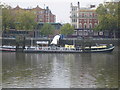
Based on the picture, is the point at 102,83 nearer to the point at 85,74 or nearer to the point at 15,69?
the point at 85,74

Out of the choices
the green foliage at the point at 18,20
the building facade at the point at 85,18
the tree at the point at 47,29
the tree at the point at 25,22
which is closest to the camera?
the green foliage at the point at 18,20

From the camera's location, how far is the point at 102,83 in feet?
82.9

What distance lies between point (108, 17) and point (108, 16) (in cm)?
24

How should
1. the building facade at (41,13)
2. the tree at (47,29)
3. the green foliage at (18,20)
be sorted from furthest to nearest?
the building facade at (41,13) < the tree at (47,29) < the green foliage at (18,20)

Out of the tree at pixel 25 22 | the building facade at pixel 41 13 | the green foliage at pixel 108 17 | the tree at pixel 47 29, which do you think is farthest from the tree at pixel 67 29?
the building facade at pixel 41 13

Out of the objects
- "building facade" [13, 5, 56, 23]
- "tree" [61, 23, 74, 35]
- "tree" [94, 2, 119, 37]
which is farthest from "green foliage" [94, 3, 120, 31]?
"building facade" [13, 5, 56, 23]

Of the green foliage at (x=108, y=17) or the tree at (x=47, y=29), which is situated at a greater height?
the green foliage at (x=108, y=17)

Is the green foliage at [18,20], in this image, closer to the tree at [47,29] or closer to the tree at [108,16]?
the tree at [47,29]

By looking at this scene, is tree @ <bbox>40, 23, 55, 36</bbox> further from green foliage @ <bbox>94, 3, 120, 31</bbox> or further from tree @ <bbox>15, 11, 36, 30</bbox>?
green foliage @ <bbox>94, 3, 120, 31</bbox>

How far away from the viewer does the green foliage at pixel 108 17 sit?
78906 millimetres

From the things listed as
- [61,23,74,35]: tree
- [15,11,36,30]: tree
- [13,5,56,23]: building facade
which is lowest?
[61,23,74,35]: tree

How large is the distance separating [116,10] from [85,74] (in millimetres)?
50769

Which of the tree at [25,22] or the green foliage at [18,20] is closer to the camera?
the green foliage at [18,20]

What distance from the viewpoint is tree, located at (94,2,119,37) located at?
259 ft
